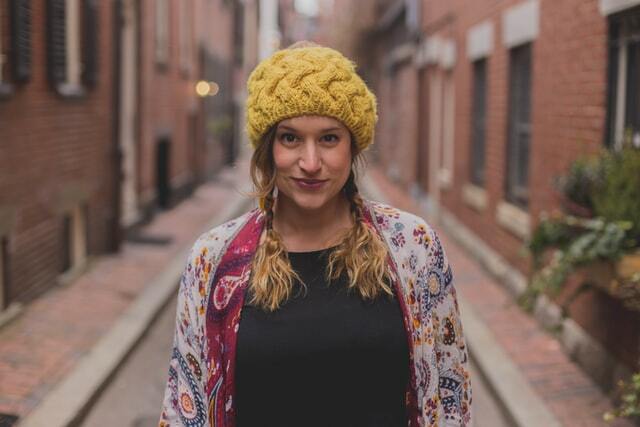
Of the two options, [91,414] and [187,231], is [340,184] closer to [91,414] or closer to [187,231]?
[91,414]

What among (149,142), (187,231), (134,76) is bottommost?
(187,231)

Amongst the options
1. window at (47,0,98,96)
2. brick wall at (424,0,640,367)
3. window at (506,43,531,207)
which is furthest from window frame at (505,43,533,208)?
window at (47,0,98,96)

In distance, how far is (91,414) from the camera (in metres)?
5.64

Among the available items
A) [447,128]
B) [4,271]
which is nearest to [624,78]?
[4,271]

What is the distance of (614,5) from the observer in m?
5.88

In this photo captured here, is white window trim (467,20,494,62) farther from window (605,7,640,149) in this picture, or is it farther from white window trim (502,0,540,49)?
window (605,7,640,149)

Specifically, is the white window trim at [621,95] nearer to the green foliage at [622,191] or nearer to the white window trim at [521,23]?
the green foliage at [622,191]

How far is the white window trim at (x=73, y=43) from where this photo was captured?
9430mm

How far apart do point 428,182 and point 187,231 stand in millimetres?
5180

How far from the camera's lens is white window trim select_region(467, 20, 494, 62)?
1044 centimetres

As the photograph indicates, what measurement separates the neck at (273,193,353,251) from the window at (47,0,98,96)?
21.8 ft

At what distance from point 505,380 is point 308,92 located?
425 centimetres

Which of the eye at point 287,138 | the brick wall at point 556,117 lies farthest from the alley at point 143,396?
the eye at point 287,138

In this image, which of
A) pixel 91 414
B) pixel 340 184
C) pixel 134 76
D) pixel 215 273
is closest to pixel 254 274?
pixel 215 273
